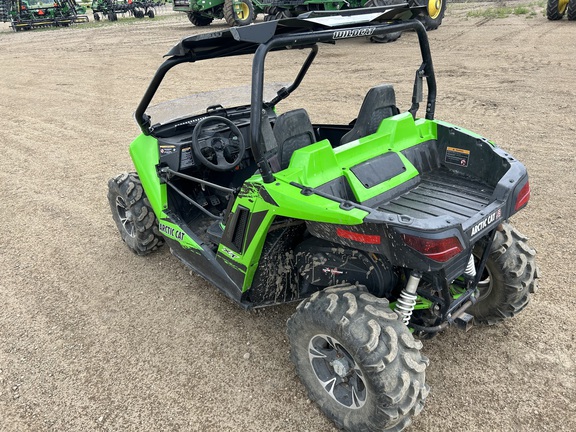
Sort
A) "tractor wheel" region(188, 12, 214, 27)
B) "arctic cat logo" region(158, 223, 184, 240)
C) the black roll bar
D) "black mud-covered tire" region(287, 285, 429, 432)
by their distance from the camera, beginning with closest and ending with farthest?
"black mud-covered tire" region(287, 285, 429, 432) → the black roll bar → "arctic cat logo" region(158, 223, 184, 240) → "tractor wheel" region(188, 12, 214, 27)

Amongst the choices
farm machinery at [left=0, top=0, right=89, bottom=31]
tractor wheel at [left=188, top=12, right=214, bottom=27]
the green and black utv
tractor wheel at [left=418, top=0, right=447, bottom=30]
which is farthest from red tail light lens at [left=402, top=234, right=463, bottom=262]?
farm machinery at [left=0, top=0, right=89, bottom=31]

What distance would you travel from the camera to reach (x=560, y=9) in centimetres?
1557

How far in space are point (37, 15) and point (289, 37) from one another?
104 feet

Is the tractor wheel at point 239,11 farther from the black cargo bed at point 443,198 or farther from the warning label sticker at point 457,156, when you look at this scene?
the black cargo bed at point 443,198

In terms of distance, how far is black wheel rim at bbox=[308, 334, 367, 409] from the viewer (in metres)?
2.48

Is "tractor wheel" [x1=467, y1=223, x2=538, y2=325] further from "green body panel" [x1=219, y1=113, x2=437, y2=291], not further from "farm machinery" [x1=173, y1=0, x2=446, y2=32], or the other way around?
"farm machinery" [x1=173, y1=0, x2=446, y2=32]

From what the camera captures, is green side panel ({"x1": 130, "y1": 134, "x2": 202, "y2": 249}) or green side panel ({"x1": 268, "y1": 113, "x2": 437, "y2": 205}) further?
green side panel ({"x1": 130, "y1": 134, "x2": 202, "y2": 249})

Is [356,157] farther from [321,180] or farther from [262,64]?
[262,64]

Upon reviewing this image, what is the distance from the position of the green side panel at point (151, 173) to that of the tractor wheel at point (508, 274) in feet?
7.74

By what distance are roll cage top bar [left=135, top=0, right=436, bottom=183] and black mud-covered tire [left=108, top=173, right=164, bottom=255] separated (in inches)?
43.3

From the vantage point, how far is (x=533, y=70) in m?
9.74

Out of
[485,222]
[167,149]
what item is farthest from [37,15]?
[485,222]

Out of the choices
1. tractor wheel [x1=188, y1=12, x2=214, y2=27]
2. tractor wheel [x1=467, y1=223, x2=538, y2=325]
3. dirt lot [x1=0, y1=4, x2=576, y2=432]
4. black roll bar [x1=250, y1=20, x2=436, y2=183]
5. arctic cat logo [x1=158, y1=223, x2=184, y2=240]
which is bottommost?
dirt lot [x1=0, y1=4, x2=576, y2=432]

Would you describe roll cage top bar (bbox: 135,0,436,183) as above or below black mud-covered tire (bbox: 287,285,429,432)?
above
